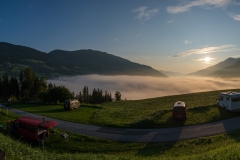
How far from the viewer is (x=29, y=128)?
20.6 meters

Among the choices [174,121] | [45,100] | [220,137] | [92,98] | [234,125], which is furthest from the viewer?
[92,98]

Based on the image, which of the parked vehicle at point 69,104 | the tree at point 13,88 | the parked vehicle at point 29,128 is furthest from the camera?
the tree at point 13,88

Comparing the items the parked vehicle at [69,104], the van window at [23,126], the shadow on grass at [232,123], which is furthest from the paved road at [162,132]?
the parked vehicle at [69,104]

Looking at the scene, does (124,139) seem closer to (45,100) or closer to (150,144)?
(150,144)

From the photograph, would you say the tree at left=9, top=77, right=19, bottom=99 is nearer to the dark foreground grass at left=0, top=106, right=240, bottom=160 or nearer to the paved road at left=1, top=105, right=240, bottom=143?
the paved road at left=1, top=105, right=240, bottom=143

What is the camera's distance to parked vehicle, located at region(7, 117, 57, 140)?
20234mm

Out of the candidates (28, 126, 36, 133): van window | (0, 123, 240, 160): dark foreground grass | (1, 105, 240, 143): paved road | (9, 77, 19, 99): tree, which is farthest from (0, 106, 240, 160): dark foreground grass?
(9, 77, 19, 99): tree

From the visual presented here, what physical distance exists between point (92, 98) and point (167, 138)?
393ft

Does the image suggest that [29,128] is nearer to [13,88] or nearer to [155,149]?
[155,149]

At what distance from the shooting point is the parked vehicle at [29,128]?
797 inches

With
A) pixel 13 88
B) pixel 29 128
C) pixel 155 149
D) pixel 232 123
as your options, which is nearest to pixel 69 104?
pixel 29 128

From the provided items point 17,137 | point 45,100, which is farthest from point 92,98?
point 17,137

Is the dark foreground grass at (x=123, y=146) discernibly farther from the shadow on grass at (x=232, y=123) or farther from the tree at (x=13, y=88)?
the tree at (x=13, y=88)

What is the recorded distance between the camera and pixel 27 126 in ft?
68.2
